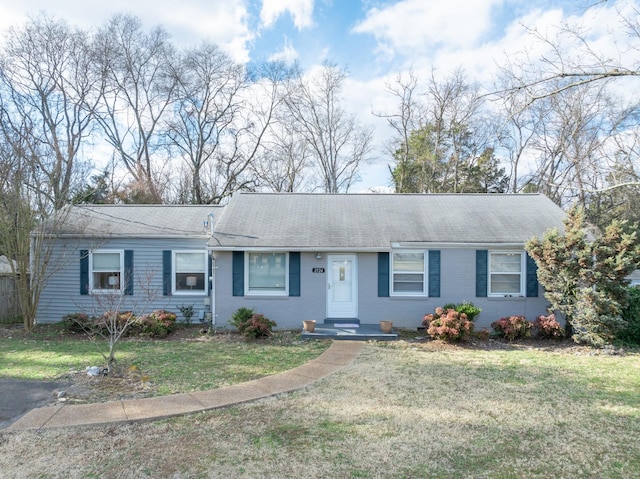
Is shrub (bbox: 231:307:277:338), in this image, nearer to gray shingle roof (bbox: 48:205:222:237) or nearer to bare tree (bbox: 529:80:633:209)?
gray shingle roof (bbox: 48:205:222:237)

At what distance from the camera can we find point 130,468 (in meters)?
3.84

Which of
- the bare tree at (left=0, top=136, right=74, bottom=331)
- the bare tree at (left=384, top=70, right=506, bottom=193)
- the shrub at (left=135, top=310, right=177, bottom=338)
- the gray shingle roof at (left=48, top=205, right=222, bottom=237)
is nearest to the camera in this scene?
the shrub at (left=135, top=310, right=177, bottom=338)

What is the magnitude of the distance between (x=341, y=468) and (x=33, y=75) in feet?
95.9

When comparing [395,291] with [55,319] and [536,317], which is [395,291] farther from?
[55,319]

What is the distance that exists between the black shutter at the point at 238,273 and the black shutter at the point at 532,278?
318 inches

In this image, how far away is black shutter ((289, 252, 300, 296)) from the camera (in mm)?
11414

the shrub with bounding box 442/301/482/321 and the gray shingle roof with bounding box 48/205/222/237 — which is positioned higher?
the gray shingle roof with bounding box 48/205/222/237

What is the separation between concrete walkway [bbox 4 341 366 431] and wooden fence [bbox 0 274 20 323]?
998 centimetres

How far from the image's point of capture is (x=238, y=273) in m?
A: 11.4

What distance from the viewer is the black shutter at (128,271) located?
12352 millimetres

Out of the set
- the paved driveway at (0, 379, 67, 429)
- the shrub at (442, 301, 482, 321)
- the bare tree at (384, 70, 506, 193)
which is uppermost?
the bare tree at (384, 70, 506, 193)

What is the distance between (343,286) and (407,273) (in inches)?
73.9

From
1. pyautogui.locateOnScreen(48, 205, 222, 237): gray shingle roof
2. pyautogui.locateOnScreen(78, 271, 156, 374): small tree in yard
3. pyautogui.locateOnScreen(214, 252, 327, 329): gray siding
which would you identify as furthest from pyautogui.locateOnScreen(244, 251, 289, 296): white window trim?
pyautogui.locateOnScreen(78, 271, 156, 374): small tree in yard

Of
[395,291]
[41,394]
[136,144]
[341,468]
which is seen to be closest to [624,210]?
[395,291]
